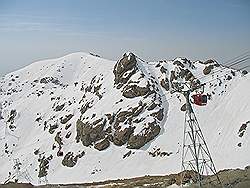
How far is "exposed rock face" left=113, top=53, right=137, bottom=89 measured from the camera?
95312 mm

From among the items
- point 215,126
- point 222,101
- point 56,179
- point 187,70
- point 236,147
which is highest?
point 187,70

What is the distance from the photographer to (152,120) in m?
82.2

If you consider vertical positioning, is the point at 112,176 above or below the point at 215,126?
below

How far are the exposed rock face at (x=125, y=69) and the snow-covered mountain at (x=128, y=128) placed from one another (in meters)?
0.26

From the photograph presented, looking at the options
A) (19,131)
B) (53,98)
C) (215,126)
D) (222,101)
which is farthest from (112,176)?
(53,98)

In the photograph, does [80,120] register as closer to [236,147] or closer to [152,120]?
[152,120]

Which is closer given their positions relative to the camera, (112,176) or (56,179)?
(112,176)

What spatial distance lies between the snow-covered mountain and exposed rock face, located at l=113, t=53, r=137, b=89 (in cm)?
26

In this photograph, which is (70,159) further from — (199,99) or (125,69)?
(199,99)

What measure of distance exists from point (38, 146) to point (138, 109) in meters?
28.3

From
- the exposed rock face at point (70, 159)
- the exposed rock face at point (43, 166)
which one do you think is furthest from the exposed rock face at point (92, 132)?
the exposed rock face at point (43, 166)

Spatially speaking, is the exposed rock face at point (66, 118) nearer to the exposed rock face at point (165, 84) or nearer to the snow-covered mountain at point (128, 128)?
the snow-covered mountain at point (128, 128)

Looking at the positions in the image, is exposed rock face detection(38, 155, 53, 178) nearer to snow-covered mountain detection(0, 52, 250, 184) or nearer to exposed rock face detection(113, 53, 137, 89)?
snow-covered mountain detection(0, 52, 250, 184)

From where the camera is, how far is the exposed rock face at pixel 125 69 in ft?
313
